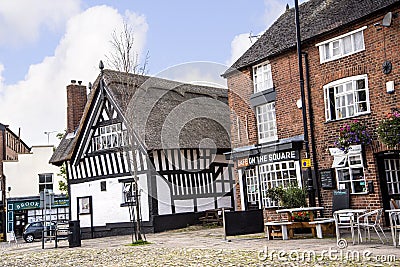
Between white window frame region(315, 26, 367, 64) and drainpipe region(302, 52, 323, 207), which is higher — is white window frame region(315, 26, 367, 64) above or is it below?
above

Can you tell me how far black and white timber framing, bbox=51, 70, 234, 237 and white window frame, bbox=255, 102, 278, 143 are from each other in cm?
577

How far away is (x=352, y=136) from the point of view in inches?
608

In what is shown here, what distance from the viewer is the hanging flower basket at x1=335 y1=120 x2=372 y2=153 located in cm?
1528

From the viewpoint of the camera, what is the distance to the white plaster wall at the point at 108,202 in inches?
942

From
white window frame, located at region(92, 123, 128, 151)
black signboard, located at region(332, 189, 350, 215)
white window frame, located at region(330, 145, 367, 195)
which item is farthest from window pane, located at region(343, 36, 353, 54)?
white window frame, located at region(92, 123, 128, 151)

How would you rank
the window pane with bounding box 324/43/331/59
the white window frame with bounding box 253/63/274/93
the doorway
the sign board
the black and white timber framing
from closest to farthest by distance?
the doorway → the window pane with bounding box 324/43/331/59 → the sign board → the white window frame with bounding box 253/63/274/93 → the black and white timber framing

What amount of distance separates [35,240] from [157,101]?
42.0 ft

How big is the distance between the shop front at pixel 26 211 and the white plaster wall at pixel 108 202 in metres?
12.3

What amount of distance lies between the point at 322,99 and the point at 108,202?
12.5m

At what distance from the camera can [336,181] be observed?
16.5 m

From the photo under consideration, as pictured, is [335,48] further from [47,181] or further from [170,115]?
[47,181]

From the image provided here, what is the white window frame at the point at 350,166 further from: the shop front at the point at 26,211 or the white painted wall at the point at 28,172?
the white painted wall at the point at 28,172

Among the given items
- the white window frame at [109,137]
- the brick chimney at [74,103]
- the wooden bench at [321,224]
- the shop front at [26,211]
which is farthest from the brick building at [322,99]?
the shop front at [26,211]

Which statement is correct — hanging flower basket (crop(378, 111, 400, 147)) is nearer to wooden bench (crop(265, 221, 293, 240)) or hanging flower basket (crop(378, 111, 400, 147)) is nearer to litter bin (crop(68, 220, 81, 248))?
wooden bench (crop(265, 221, 293, 240))
